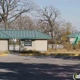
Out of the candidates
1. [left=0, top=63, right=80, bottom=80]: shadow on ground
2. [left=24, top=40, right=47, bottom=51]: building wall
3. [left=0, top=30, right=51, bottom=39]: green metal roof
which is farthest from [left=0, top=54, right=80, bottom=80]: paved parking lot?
[left=0, top=30, right=51, bottom=39]: green metal roof

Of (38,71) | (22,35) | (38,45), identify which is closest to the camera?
(38,71)

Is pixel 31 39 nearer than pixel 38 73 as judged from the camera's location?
No

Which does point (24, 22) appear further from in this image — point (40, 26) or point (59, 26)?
point (59, 26)

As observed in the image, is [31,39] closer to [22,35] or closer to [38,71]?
[22,35]

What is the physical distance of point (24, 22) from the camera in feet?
291

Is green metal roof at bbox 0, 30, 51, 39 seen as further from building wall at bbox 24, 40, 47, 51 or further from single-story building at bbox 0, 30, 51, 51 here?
building wall at bbox 24, 40, 47, 51

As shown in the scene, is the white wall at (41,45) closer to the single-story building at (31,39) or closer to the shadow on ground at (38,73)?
the single-story building at (31,39)

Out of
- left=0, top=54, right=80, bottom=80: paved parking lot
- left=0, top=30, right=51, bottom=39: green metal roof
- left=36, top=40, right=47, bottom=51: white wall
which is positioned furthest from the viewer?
left=36, top=40, right=47, bottom=51: white wall

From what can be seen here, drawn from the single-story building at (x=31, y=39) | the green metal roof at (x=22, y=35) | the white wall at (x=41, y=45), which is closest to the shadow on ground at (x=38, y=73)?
the green metal roof at (x=22, y=35)

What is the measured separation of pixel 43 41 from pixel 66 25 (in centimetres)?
3878

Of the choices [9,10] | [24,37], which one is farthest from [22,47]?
[9,10]

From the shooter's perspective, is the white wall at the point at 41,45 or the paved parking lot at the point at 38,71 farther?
the white wall at the point at 41,45

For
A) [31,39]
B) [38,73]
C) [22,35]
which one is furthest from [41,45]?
[38,73]

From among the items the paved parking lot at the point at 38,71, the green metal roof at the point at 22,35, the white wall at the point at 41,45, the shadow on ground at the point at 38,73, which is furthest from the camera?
the white wall at the point at 41,45
